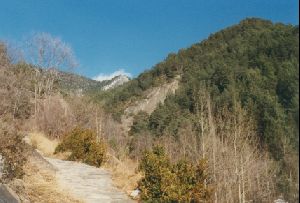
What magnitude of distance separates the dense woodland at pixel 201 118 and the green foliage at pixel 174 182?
2 centimetres

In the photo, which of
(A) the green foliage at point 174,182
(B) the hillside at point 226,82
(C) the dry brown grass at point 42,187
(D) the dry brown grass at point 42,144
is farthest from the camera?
(B) the hillside at point 226,82

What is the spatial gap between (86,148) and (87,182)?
4189 millimetres

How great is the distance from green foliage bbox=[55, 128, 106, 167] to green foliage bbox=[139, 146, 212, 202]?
219 inches

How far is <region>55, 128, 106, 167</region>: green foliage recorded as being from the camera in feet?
55.7

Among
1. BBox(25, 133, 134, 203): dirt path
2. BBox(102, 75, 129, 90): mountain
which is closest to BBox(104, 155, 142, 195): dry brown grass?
BBox(25, 133, 134, 203): dirt path

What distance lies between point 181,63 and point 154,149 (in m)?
98.3

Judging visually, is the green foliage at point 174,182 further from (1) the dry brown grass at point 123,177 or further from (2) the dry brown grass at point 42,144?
(2) the dry brown grass at point 42,144

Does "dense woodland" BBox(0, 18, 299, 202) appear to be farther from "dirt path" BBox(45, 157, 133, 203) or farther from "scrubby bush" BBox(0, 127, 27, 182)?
"dirt path" BBox(45, 157, 133, 203)

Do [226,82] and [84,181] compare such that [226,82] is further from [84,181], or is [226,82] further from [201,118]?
[84,181]

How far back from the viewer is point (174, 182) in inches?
410

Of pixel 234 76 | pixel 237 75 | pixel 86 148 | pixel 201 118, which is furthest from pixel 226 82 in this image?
pixel 201 118

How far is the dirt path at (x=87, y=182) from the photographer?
11.7 m

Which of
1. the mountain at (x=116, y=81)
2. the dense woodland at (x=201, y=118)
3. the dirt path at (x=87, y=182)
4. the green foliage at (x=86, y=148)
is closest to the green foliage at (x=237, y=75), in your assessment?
the dense woodland at (x=201, y=118)

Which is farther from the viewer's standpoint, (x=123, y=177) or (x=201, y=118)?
(x=201, y=118)
